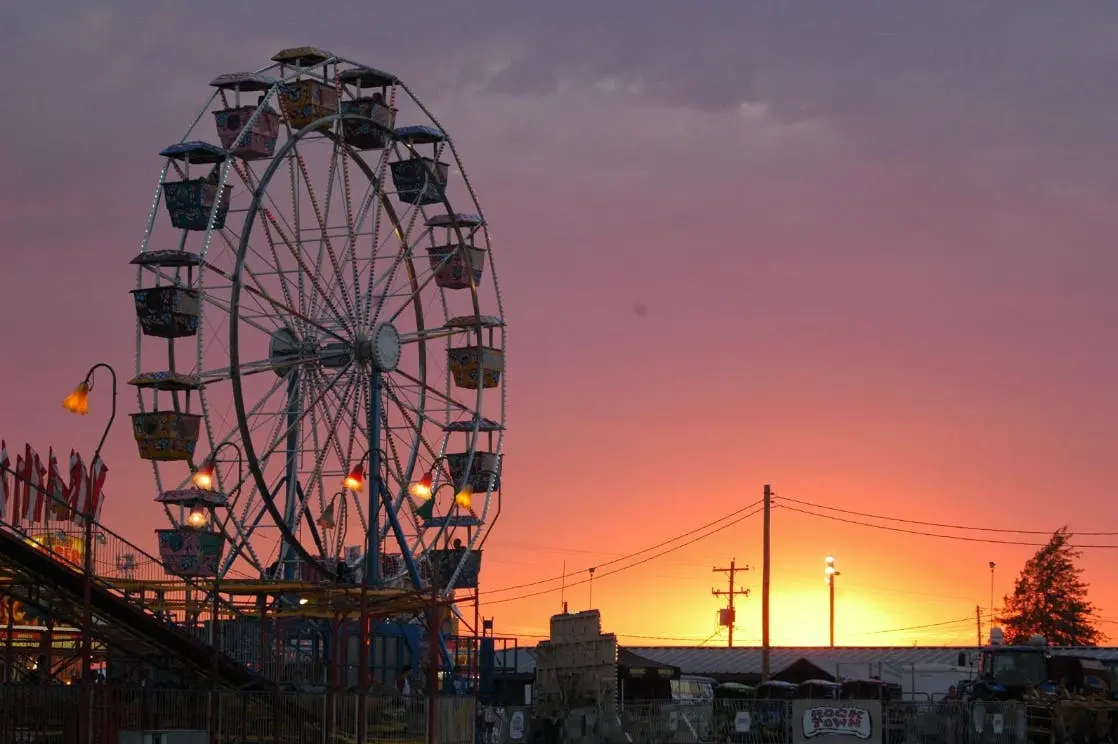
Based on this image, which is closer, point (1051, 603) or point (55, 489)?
point (55, 489)

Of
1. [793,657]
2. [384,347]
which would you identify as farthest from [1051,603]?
[384,347]

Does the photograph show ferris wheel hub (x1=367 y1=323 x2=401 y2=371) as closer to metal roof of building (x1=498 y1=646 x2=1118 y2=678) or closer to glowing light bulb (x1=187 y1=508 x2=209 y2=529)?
glowing light bulb (x1=187 y1=508 x2=209 y2=529)

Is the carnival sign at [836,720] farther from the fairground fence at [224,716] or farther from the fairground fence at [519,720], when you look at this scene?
the fairground fence at [224,716]

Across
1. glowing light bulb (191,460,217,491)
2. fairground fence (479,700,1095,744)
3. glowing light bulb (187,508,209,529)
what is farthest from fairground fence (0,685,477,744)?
glowing light bulb (191,460,217,491)

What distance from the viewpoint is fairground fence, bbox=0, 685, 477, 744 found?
37.9 m

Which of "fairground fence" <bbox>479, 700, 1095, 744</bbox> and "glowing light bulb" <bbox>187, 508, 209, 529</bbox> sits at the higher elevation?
"glowing light bulb" <bbox>187, 508, 209, 529</bbox>

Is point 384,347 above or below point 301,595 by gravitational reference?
above

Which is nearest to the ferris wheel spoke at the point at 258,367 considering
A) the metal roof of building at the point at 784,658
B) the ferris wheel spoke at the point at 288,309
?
the ferris wheel spoke at the point at 288,309

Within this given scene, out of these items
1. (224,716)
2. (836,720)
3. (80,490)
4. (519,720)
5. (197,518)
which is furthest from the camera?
(80,490)

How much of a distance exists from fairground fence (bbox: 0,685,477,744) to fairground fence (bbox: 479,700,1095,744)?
500cm

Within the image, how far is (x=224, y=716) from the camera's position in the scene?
Result: 40250mm

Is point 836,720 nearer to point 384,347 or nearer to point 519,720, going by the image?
point 519,720

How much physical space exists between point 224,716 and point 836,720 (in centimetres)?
1419

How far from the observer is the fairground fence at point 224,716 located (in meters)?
37.9
